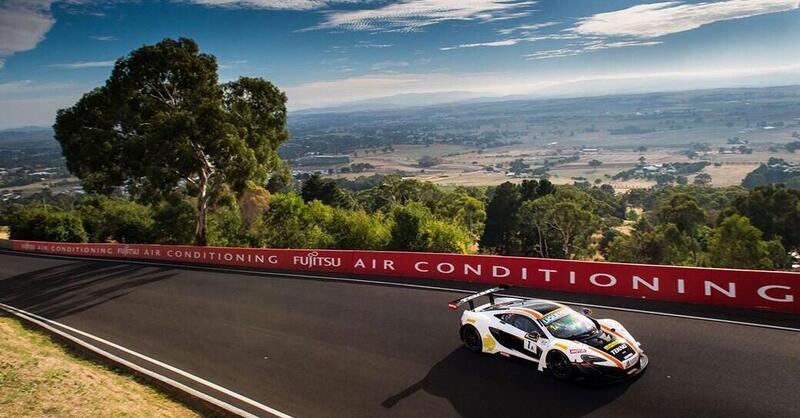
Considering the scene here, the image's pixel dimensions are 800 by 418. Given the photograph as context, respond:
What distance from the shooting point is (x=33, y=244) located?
4066 centimetres

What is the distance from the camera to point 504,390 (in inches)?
428

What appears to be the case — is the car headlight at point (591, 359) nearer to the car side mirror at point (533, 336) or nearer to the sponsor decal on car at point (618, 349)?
the sponsor decal on car at point (618, 349)

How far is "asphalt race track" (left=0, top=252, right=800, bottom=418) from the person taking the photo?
403 inches

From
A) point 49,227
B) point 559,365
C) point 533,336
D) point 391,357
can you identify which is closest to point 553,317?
point 533,336

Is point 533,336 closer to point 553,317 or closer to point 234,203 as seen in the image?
point 553,317

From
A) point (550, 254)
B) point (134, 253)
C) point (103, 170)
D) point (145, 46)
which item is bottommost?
point (550, 254)

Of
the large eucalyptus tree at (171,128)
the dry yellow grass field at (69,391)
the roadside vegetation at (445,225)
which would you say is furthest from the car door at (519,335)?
the large eucalyptus tree at (171,128)

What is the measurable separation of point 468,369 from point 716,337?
6.06m

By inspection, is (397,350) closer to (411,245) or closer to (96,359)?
(96,359)

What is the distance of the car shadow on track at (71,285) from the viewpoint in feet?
69.2

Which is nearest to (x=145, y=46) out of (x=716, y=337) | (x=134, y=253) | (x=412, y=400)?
(x=134, y=253)

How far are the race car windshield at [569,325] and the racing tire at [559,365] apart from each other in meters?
0.40

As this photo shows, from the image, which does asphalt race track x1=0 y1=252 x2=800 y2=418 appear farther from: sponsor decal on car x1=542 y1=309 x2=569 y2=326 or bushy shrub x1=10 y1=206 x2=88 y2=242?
bushy shrub x1=10 y1=206 x2=88 y2=242

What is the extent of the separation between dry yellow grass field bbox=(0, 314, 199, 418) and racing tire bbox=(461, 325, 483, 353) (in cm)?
627
